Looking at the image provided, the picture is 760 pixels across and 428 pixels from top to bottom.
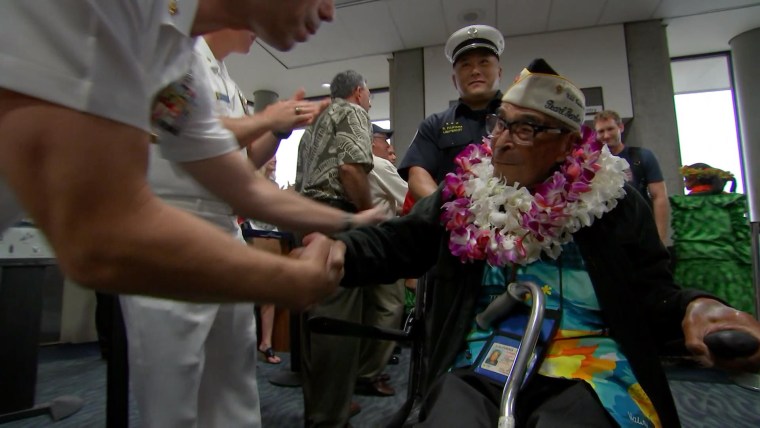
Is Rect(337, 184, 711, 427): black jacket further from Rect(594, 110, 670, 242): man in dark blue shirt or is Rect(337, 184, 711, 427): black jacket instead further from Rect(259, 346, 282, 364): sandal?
Rect(259, 346, 282, 364): sandal

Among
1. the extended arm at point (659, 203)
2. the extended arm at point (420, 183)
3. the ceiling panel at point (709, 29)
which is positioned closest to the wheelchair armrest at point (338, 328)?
the extended arm at point (420, 183)

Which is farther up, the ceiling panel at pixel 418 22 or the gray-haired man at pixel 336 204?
the ceiling panel at pixel 418 22

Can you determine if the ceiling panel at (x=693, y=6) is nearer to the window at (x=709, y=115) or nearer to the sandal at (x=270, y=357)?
the window at (x=709, y=115)

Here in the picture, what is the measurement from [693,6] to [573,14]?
48.9 inches

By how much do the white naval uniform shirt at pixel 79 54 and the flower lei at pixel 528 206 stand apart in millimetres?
1007

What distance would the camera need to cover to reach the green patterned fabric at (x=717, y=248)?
332cm

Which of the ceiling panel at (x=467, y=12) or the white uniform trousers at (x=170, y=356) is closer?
the white uniform trousers at (x=170, y=356)

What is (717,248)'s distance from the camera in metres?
3.38

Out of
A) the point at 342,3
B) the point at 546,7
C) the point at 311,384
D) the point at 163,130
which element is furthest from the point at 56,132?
the point at 546,7

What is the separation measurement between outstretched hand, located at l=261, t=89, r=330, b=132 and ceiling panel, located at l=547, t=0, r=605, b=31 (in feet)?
14.5

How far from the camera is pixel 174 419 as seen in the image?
1082 millimetres

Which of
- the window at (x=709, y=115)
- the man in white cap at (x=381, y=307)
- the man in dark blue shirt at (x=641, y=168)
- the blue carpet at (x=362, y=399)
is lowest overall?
the blue carpet at (x=362, y=399)

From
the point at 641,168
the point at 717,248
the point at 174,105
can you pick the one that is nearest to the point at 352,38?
the point at 641,168

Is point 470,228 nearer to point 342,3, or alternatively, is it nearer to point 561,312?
point 561,312
